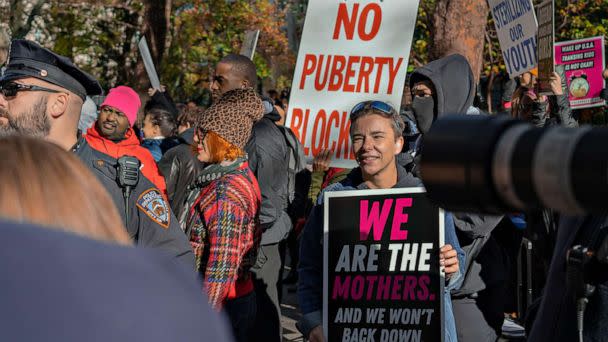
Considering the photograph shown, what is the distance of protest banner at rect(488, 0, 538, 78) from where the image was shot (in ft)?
29.8

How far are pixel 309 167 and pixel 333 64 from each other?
2.60 ft

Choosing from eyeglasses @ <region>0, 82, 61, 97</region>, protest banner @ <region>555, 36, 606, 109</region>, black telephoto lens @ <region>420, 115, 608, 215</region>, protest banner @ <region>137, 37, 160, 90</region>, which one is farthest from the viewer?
protest banner @ <region>137, 37, 160, 90</region>

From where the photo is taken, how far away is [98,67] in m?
28.4

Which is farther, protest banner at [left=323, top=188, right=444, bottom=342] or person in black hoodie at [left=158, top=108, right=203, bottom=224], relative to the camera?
person in black hoodie at [left=158, top=108, right=203, bottom=224]

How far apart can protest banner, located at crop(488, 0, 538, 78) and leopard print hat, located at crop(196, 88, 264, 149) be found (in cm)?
418

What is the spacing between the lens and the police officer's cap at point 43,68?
4191mm

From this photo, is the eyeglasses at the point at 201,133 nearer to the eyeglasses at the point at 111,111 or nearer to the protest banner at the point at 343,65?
the protest banner at the point at 343,65

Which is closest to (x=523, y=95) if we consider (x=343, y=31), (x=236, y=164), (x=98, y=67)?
(x=343, y=31)


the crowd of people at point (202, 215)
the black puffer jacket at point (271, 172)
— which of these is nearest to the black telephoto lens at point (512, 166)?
the crowd of people at point (202, 215)

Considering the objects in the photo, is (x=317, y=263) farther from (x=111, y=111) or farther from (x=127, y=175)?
(x=111, y=111)

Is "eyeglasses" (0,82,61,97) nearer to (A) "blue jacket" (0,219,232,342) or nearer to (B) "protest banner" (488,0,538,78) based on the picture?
(A) "blue jacket" (0,219,232,342)

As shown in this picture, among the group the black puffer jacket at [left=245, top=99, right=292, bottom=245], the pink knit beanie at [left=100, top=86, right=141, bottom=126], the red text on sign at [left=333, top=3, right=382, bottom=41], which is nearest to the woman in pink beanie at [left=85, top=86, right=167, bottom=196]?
the pink knit beanie at [left=100, top=86, right=141, bottom=126]

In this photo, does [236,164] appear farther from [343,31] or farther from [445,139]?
[445,139]

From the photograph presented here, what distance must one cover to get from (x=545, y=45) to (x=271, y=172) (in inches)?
112
